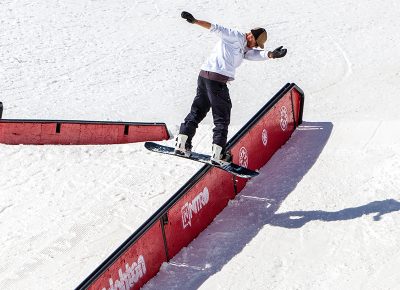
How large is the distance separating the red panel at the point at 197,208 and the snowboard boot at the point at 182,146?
56cm

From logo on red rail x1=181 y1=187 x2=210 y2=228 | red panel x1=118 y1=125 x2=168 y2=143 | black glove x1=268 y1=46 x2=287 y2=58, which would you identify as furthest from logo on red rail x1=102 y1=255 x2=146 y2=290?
red panel x1=118 y1=125 x2=168 y2=143

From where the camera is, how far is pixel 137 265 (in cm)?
745

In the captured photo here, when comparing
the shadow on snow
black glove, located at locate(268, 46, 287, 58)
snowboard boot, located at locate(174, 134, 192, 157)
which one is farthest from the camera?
snowboard boot, located at locate(174, 134, 192, 157)

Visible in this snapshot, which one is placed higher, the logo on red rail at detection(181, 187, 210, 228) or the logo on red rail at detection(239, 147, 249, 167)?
the logo on red rail at detection(239, 147, 249, 167)

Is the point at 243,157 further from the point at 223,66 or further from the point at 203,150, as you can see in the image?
the point at 223,66

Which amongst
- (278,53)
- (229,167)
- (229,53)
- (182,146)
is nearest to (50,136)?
(182,146)

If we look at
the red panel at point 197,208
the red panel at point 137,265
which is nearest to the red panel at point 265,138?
the red panel at point 197,208

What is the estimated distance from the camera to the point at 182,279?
25.1 ft

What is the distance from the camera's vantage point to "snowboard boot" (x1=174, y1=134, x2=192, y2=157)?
9258 mm

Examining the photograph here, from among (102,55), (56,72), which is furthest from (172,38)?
(56,72)

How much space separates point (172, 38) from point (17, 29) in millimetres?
3136

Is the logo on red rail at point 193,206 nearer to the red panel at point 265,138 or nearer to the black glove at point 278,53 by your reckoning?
the red panel at point 265,138

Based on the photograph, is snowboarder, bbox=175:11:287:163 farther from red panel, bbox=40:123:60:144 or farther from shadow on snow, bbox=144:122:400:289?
red panel, bbox=40:123:60:144

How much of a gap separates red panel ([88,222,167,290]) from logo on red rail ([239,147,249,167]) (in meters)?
2.11
